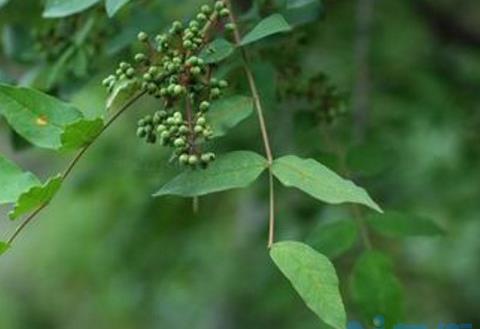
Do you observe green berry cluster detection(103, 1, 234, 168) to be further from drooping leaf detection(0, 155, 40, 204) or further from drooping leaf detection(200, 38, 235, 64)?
drooping leaf detection(0, 155, 40, 204)

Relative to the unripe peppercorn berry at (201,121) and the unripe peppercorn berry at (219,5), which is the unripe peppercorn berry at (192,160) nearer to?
the unripe peppercorn berry at (201,121)

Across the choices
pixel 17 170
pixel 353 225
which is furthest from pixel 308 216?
pixel 17 170

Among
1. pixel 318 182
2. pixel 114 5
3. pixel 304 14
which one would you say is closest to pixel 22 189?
pixel 114 5

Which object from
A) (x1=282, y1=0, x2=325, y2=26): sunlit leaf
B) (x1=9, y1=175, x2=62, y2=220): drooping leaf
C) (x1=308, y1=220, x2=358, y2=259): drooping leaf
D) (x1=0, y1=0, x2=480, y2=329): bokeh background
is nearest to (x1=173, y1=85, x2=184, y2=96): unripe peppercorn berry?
(x1=9, y1=175, x2=62, y2=220): drooping leaf

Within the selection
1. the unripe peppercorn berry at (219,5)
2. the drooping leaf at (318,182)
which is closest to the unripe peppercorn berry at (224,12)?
the unripe peppercorn berry at (219,5)

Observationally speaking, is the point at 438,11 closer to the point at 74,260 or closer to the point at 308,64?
the point at 308,64

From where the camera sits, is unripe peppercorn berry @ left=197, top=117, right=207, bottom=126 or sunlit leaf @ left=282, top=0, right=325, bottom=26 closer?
unripe peppercorn berry @ left=197, top=117, right=207, bottom=126
